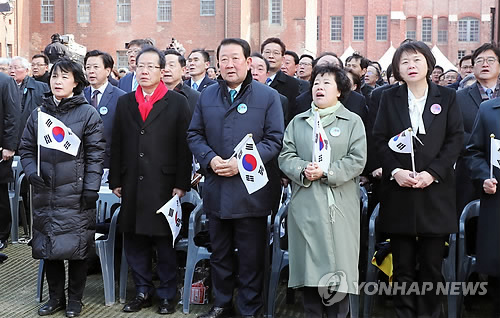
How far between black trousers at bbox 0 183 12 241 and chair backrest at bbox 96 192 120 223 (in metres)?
1.99

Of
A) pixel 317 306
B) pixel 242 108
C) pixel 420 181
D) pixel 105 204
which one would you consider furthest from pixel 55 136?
pixel 420 181

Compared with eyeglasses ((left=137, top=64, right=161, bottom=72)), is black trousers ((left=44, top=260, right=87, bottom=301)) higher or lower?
lower

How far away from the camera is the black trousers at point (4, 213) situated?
8047 mm

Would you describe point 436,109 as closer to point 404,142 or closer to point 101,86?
point 404,142

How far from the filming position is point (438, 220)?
5.04 m

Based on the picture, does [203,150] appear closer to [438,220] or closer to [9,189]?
[438,220]

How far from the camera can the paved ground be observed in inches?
228

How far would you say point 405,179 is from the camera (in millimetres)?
5027

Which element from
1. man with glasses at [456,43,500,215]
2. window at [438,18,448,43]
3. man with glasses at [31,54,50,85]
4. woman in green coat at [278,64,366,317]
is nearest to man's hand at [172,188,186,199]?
woman in green coat at [278,64,366,317]

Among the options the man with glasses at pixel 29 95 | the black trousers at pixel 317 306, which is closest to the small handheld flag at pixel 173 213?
the black trousers at pixel 317 306

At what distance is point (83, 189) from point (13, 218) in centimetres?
316

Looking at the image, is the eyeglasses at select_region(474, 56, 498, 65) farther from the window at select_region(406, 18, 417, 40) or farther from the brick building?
the window at select_region(406, 18, 417, 40)

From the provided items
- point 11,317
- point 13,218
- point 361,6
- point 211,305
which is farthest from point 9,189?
point 361,6

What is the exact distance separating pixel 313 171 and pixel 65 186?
2.09 m
